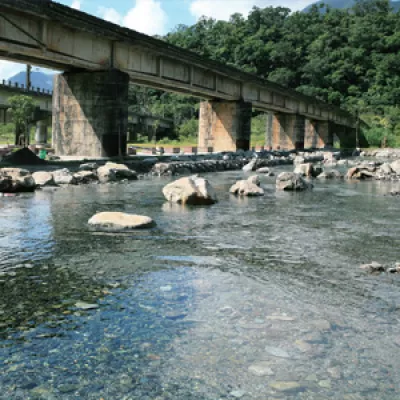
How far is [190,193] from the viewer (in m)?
10.6

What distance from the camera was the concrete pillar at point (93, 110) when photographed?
2081 centimetres

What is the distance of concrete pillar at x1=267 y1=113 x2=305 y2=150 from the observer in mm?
47562

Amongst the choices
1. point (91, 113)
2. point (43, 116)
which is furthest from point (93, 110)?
point (43, 116)

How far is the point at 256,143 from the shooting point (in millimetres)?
63656

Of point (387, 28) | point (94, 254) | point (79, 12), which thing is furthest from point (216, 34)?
point (94, 254)

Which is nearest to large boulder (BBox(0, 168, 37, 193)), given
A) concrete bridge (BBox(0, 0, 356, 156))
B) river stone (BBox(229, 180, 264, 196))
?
river stone (BBox(229, 180, 264, 196))

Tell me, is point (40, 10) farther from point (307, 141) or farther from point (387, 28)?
point (387, 28)

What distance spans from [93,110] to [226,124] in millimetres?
15393

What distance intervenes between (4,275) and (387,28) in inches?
4353

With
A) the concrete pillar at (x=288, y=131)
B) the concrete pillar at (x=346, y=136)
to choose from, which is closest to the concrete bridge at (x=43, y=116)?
the concrete pillar at (x=288, y=131)

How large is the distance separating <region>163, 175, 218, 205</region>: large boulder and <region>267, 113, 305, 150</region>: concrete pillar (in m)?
37.7

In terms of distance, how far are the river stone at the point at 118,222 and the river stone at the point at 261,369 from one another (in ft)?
15.2

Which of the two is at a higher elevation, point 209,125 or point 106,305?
point 209,125

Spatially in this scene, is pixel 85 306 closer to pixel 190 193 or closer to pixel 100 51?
pixel 190 193
